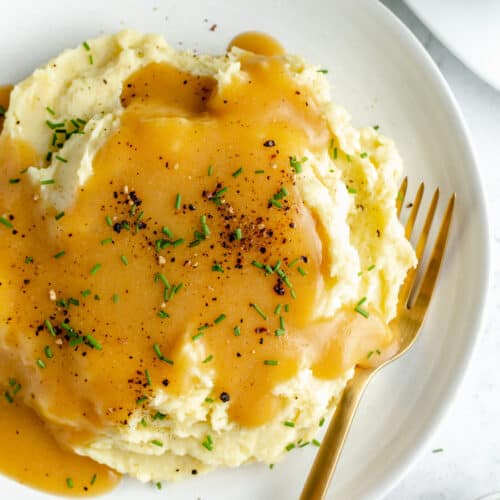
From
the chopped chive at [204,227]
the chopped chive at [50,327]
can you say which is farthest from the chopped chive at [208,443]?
the chopped chive at [204,227]

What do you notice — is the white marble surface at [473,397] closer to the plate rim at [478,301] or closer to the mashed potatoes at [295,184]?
the plate rim at [478,301]

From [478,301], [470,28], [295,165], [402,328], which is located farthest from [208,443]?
[470,28]

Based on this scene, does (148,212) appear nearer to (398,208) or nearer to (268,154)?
(268,154)

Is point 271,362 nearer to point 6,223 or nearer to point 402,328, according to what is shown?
point 402,328

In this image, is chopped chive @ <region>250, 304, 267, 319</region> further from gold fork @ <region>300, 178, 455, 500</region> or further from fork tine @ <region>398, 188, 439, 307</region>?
fork tine @ <region>398, 188, 439, 307</region>

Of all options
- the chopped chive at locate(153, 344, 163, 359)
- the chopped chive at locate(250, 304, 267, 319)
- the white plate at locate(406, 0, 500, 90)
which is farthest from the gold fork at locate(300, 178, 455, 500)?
the chopped chive at locate(153, 344, 163, 359)

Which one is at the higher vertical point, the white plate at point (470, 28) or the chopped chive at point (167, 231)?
the white plate at point (470, 28)

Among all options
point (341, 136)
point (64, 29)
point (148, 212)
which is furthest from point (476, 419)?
point (64, 29)
